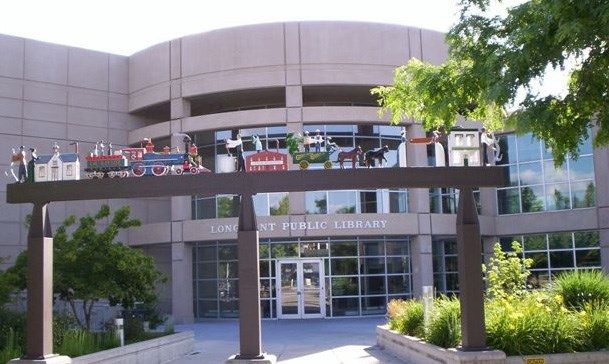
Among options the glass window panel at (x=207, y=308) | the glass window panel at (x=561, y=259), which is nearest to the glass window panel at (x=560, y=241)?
the glass window panel at (x=561, y=259)

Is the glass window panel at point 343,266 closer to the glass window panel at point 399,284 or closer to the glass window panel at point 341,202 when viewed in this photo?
the glass window panel at point 399,284

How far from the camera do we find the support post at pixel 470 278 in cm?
1103

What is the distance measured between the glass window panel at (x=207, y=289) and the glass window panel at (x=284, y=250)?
11.5 ft

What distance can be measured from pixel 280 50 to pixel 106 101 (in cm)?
909

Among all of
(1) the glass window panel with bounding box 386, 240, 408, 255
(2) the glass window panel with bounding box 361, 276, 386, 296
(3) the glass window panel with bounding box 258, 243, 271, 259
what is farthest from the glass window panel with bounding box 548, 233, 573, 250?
(3) the glass window panel with bounding box 258, 243, 271, 259

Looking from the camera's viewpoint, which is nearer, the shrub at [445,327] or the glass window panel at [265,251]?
the shrub at [445,327]

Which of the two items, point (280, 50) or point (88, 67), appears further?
point (88, 67)

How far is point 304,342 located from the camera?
64.5 feet

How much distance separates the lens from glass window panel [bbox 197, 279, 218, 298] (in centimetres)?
3072

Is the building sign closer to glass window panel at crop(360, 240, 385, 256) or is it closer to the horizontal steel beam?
glass window panel at crop(360, 240, 385, 256)

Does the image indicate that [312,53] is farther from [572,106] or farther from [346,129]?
[572,106]

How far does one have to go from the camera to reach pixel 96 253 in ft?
55.3

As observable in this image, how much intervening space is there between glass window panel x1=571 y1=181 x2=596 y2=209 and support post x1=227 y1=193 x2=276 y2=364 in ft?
73.9

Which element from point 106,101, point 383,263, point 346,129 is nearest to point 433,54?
point 346,129
